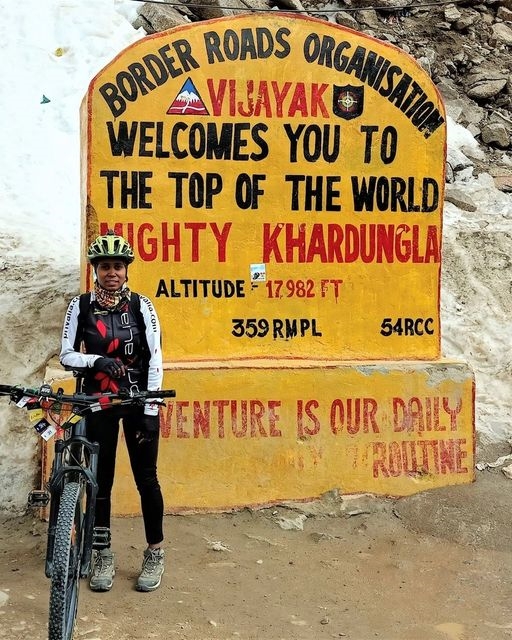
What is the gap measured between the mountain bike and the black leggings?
0.31 m

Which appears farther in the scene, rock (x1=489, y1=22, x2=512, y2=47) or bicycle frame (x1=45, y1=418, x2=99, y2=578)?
rock (x1=489, y1=22, x2=512, y2=47)

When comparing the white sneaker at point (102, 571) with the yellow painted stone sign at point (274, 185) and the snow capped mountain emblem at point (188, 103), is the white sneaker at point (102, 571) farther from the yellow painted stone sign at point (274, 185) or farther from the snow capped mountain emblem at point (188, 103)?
the snow capped mountain emblem at point (188, 103)

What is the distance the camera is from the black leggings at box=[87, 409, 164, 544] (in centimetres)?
457

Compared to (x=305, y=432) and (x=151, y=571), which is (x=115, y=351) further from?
(x=305, y=432)

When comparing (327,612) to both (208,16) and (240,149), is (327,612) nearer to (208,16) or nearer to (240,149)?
(240,149)

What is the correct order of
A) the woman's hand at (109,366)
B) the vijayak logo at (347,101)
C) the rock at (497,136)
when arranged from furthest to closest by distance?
the rock at (497,136) → the vijayak logo at (347,101) → the woman's hand at (109,366)

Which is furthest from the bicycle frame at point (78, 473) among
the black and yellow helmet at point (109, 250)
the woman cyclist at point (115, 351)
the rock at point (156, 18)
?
the rock at point (156, 18)

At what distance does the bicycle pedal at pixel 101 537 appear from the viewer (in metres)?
4.68

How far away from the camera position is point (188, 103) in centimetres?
614

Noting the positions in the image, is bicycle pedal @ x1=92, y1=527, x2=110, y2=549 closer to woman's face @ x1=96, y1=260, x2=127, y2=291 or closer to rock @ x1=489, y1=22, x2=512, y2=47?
woman's face @ x1=96, y1=260, x2=127, y2=291

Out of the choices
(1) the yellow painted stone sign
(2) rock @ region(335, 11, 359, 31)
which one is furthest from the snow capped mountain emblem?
(2) rock @ region(335, 11, 359, 31)

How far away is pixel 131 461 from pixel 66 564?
1.12 metres

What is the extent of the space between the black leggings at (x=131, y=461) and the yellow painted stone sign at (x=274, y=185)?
5.36 feet

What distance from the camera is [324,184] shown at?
20.7ft
